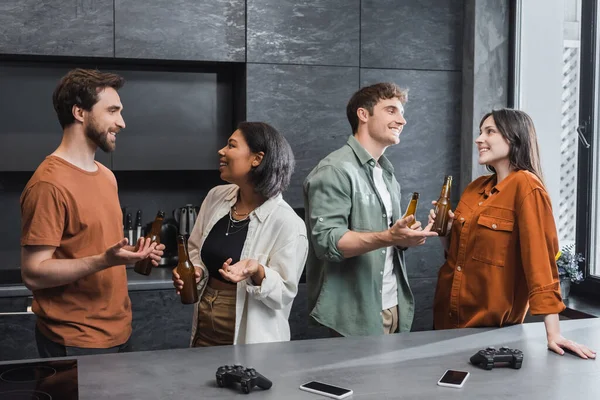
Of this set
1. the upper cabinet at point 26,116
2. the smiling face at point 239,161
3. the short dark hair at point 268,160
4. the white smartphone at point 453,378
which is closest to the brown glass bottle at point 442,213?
the short dark hair at point 268,160

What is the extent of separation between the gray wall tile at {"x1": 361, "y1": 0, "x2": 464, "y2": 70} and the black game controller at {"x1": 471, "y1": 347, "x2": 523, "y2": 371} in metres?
2.44

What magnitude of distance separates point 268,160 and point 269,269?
41cm

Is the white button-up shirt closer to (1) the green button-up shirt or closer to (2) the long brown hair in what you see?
(1) the green button-up shirt

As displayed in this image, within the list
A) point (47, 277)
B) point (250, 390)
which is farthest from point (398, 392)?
point (47, 277)

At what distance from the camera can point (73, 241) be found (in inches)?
88.7

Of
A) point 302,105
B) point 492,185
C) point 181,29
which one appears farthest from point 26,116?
point 492,185

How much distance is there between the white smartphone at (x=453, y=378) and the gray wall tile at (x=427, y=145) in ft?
7.72

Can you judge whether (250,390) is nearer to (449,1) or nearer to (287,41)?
(287,41)

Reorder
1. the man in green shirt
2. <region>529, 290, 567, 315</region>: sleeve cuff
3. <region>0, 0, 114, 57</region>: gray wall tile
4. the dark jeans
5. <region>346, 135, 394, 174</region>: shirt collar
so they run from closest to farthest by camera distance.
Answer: <region>529, 290, 567, 315</region>: sleeve cuff < the dark jeans < the man in green shirt < <region>346, 135, 394, 174</region>: shirt collar < <region>0, 0, 114, 57</region>: gray wall tile

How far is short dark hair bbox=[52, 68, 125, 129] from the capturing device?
7.75 ft

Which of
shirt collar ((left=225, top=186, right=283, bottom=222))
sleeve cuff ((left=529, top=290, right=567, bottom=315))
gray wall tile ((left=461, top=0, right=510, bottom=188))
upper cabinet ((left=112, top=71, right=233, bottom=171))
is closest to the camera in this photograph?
sleeve cuff ((left=529, top=290, right=567, bottom=315))

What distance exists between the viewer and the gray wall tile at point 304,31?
12.6 feet

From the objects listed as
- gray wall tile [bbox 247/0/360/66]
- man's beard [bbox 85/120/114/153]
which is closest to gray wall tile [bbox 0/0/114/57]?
gray wall tile [bbox 247/0/360/66]

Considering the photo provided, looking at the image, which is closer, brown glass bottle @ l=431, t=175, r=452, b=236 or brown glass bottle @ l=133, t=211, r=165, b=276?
brown glass bottle @ l=133, t=211, r=165, b=276
